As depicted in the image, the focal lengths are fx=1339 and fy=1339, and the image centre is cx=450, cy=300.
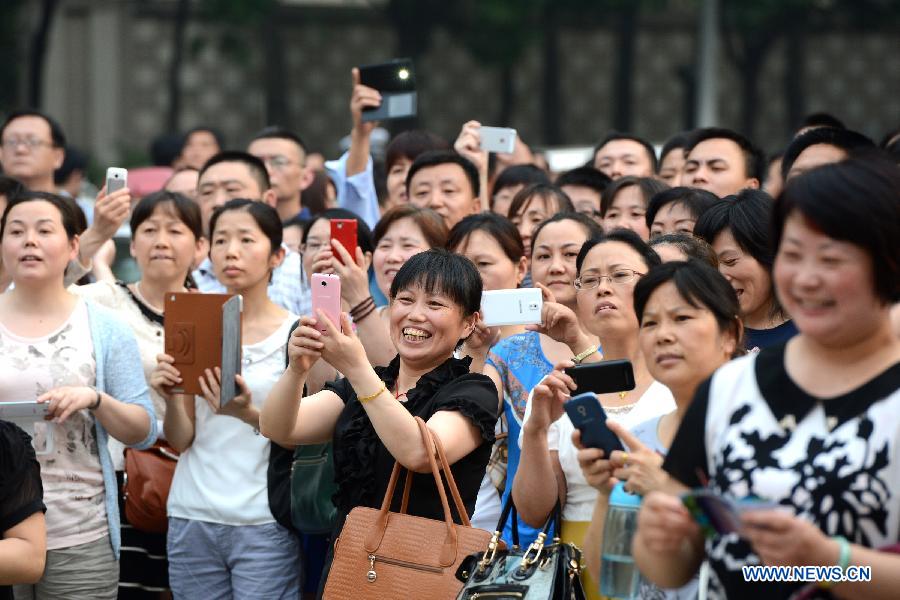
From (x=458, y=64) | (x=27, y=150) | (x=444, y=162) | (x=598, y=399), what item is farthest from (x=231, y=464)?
(x=458, y=64)

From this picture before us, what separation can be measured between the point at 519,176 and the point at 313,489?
2795mm

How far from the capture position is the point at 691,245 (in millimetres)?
4113

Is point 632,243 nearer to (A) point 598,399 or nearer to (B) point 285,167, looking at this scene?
(A) point 598,399

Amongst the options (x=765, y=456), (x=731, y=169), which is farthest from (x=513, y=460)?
(x=731, y=169)

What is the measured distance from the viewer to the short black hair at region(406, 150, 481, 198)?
6.19 metres

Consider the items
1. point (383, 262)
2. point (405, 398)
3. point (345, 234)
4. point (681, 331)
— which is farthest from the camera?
point (383, 262)

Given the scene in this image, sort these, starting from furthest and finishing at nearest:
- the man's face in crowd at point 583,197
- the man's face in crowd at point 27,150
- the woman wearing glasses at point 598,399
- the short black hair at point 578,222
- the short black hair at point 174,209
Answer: the man's face in crowd at point 27,150 → the man's face in crowd at point 583,197 → the short black hair at point 174,209 → the short black hair at point 578,222 → the woman wearing glasses at point 598,399

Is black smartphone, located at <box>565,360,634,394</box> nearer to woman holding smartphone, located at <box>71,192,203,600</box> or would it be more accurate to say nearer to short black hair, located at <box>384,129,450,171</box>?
woman holding smartphone, located at <box>71,192,203,600</box>

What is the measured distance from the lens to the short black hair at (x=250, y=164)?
668cm

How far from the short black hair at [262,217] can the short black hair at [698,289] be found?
2.32 m

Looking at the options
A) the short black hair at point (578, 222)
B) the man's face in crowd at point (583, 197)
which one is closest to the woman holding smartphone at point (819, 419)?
the short black hair at point (578, 222)

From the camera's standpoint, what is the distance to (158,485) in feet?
16.6

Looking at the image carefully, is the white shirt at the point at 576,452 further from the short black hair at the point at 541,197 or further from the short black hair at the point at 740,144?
the short black hair at the point at 740,144

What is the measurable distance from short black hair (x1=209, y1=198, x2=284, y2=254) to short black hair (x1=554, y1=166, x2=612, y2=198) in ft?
5.55
